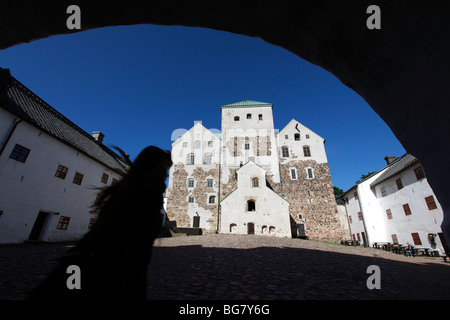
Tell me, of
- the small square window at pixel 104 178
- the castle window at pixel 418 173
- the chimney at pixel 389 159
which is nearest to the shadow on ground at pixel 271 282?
the castle window at pixel 418 173

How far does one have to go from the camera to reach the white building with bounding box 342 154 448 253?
52.0ft

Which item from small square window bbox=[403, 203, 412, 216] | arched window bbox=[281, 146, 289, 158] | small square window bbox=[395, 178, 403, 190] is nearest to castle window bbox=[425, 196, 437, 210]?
small square window bbox=[403, 203, 412, 216]

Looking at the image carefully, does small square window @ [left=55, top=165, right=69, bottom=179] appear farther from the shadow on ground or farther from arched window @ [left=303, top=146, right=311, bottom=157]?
arched window @ [left=303, top=146, right=311, bottom=157]

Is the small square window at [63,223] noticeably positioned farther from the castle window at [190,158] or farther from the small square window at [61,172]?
the castle window at [190,158]

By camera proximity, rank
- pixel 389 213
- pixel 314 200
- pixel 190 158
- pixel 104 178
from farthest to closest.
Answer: pixel 190 158 < pixel 314 200 < pixel 389 213 < pixel 104 178

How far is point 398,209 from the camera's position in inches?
754

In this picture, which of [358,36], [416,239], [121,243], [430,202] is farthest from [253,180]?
[121,243]

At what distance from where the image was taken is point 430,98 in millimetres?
1320

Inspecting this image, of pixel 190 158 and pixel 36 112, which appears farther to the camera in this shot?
pixel 190 158

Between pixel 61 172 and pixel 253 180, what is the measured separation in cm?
1920

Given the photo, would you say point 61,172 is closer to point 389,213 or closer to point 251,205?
point 251,205

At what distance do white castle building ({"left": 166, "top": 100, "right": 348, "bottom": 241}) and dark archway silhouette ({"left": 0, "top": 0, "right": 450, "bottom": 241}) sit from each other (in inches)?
853

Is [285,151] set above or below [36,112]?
above
